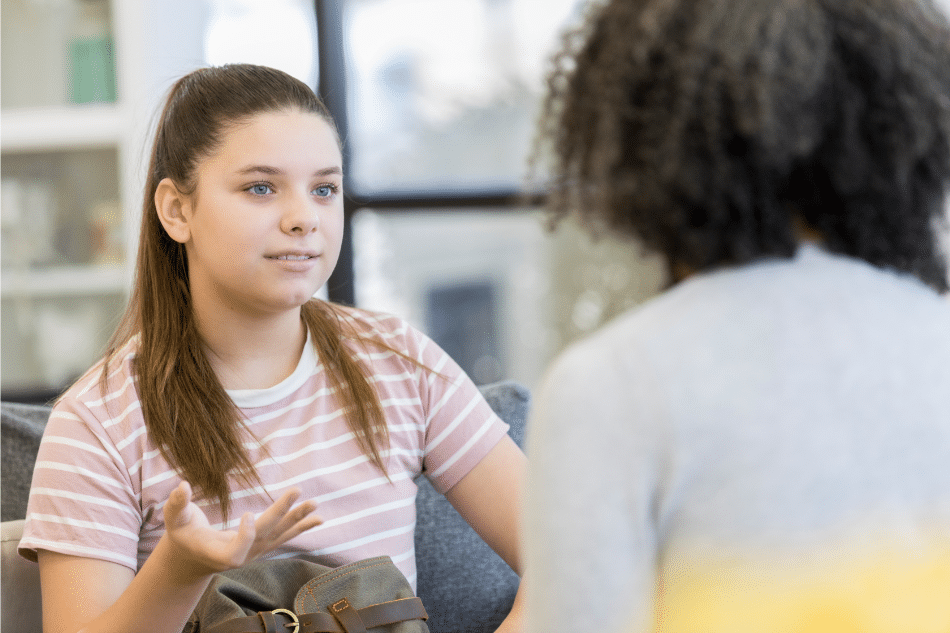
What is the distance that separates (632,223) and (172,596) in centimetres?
63

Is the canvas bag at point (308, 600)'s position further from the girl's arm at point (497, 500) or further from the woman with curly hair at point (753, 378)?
the woman with curly hair at point (753, 378)

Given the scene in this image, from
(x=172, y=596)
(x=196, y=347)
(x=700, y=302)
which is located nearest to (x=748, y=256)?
(x=700, y=302)

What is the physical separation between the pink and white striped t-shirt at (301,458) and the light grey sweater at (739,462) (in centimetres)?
61

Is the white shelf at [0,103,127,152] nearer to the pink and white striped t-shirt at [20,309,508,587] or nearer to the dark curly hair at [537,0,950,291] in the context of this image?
the pink and white striped t-shirt at [20,309,508,587]

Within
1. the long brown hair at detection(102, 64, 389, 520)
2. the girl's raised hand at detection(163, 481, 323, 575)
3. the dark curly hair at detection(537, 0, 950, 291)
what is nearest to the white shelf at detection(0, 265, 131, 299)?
the long brown hair at detection(102, 64, 389, 520)

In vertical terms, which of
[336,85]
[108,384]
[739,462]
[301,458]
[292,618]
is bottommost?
[292,618]

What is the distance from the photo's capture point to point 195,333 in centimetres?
120

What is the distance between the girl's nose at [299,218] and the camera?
3.68 feet

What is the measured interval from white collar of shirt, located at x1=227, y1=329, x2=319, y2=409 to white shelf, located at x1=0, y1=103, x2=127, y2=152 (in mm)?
1795

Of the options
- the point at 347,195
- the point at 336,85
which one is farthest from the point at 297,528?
the point at 336,85

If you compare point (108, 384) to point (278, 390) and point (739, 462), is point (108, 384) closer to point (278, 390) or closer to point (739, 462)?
point (278, 390)

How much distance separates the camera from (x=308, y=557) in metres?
1.11

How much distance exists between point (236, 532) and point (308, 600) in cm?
22

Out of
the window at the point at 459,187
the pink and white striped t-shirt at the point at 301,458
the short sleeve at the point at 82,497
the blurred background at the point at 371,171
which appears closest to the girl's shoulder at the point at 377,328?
the pink and white striped t-shirt at the point at 301,458
